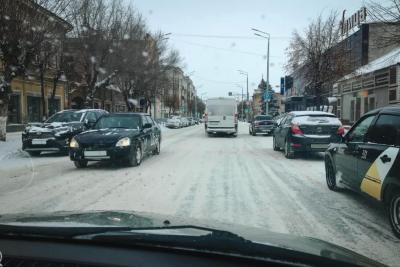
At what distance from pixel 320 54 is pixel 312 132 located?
68.8 feet

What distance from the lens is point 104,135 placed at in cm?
1164

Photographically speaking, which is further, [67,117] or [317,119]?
[67,117]

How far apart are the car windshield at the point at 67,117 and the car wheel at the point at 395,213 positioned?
13615 mm

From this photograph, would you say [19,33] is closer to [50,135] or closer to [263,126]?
[50,135]

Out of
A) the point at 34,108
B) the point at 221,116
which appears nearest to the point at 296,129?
the point at 221,116

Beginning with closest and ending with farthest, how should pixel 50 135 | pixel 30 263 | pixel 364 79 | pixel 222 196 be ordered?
pixel 30 263 < pixel 222 196 < pixel 50 135 < pixel 364 79

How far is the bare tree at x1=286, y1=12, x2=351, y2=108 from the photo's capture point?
108ft

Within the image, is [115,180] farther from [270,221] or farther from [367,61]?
[367,61]

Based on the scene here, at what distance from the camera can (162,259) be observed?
183cm

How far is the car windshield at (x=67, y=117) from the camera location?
16.9 metres

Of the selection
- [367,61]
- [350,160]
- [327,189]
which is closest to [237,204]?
[350,160]

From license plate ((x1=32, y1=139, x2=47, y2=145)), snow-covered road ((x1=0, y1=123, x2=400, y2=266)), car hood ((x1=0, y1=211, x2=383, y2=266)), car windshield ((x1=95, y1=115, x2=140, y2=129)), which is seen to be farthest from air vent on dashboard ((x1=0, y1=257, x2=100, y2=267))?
license plate ((x1=32, y1=139, x2=47, y2=145))

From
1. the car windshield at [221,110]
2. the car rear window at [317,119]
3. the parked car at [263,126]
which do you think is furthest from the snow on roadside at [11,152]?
the parked car at [263,126]

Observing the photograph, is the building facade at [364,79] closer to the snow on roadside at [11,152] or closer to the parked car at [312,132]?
the parked car at [312,132]
